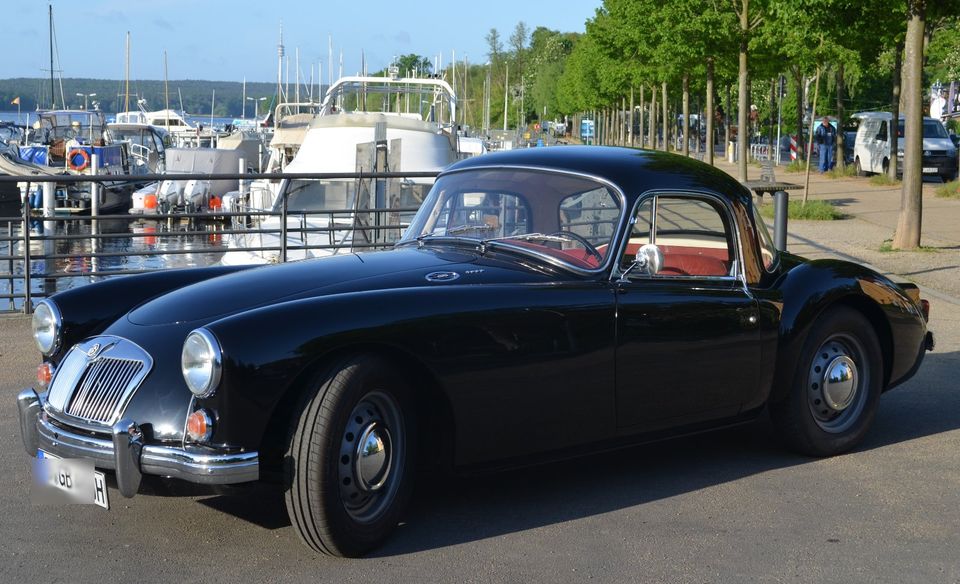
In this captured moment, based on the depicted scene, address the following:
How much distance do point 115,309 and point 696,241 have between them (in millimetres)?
Answer: 2847

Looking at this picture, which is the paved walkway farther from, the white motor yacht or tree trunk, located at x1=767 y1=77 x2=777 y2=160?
the white motor yacht

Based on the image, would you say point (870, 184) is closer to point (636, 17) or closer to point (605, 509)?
point (636, 17)

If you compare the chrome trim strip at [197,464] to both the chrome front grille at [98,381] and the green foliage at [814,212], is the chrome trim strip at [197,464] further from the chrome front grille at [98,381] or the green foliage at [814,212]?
the green foliage at [814,212]

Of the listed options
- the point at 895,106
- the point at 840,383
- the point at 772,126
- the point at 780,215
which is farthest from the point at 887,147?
the point at 840,383

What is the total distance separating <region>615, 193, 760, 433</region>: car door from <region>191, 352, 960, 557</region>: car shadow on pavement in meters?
0.34

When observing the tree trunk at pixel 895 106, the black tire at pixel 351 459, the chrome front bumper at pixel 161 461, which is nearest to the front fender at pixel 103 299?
the chrome front bumper at pixel 161 461

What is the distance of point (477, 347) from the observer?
4.71 meters

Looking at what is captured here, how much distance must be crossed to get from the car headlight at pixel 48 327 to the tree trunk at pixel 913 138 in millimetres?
13533

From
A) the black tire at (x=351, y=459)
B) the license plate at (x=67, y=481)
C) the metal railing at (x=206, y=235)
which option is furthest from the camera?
the metal railing at (x=206, y=235)

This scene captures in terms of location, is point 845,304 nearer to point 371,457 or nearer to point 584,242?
point 584,242

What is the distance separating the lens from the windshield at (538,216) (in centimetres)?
543

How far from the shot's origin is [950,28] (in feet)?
115

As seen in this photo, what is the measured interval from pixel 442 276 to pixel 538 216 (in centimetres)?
73

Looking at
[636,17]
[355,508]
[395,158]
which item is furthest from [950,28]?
[355,508]
